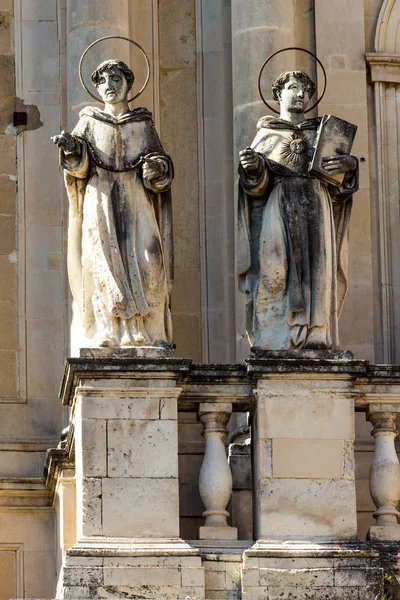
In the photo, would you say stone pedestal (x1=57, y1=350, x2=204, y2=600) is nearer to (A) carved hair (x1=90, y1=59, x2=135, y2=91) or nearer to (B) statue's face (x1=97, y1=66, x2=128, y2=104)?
(B) statue's face (x1=97, y1=66, x2=128, y2=104)

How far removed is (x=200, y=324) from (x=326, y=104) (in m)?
2.07

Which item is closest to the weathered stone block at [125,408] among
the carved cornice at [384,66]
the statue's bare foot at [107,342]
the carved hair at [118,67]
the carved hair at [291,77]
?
the statue's bare foot at [107,342]

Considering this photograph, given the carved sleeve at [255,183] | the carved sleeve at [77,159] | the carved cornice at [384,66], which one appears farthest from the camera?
the carved cornice at [384,66]

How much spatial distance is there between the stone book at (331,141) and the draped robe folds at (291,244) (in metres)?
0.09

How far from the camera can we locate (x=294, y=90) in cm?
1927

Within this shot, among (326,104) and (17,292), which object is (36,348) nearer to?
(17,292)

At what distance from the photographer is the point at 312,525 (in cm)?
1809

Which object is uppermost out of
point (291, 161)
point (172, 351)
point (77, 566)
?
point (291, 161)

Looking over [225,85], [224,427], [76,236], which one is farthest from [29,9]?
[224,427]

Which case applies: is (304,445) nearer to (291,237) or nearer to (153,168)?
(291,237)

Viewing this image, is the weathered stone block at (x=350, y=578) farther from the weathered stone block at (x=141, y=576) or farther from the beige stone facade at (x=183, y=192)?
the beige stone facade at (x=183, y=192)

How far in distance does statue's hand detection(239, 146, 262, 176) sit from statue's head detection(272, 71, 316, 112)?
640mm

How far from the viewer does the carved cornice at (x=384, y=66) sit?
853 inches

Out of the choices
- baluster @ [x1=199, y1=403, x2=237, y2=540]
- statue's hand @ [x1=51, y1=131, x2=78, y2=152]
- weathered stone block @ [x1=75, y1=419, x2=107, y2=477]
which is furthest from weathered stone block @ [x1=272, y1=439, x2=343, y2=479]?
statue's hand @ [x1=51, y1=131, x2=78, y2=152]
